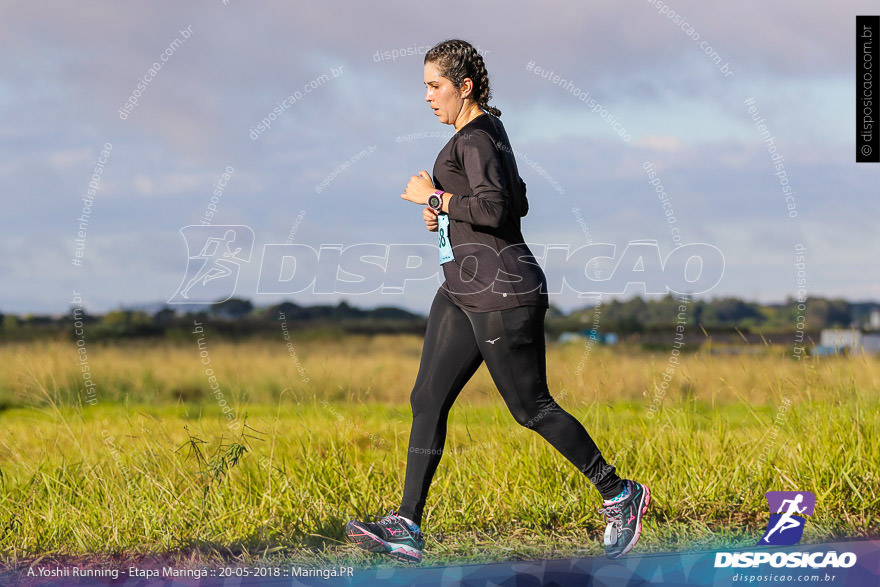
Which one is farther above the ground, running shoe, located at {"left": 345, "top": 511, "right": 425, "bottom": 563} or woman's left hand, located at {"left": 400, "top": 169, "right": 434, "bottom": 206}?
woman's left hand, located at {"left": 400, "top": 169, "right": 434, "bottom": 206}

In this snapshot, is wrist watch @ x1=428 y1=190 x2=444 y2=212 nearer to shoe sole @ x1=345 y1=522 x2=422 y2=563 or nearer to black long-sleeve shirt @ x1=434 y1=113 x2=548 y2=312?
black long-sleeve shirt @ x1=434 y1=113 x2=548 y2=312

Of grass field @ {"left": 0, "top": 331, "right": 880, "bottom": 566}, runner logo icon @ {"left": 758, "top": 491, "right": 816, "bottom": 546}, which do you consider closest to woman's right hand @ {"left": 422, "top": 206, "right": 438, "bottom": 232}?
grass field @ {"left": 0, "top": 331, "right": 880, "bottom": 566}

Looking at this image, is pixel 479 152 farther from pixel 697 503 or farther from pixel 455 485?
pixel 697 503

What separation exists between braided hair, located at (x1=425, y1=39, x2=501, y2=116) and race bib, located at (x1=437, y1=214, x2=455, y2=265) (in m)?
0.60

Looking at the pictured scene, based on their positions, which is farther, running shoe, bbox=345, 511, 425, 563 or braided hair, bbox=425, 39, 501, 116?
running shoe, bbox=345, 511, 425, 563

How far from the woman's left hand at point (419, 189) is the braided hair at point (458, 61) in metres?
0.44

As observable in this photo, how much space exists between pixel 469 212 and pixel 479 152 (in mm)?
281

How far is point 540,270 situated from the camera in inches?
156

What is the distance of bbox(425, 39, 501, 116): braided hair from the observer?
396 centimetres

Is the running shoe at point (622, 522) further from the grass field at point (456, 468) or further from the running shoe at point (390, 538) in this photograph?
the running shoe at point (390, 538)

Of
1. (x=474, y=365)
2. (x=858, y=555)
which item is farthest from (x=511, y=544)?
(x=858, y=555)

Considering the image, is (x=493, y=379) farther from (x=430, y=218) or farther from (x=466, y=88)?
(x=466, y=88)

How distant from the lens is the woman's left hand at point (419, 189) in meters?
3.94

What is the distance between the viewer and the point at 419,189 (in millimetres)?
3969
